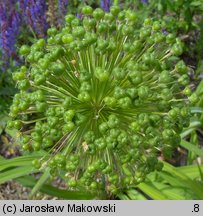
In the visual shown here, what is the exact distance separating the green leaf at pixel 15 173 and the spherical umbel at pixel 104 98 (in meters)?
0.42

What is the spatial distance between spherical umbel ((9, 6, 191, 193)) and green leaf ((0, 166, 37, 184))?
0.42 metres

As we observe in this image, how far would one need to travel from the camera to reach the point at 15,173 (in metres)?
A: 2.28

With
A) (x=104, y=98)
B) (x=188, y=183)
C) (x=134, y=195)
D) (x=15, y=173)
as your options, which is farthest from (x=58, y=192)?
(x=104, y=98)

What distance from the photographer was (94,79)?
1.77 m

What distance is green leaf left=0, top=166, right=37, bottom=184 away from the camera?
2229 millimetres

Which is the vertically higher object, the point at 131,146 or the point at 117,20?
the point at 117,20

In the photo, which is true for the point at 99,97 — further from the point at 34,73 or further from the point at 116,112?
the point at 34,73

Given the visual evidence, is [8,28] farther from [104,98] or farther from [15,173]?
[104,98]

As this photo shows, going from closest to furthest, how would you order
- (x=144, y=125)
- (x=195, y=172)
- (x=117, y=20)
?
1. (x=144, y=125)
2. (x=117, y=20)
3. (x=195, y=172)

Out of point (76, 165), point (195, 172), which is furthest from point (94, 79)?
point (195, 172)

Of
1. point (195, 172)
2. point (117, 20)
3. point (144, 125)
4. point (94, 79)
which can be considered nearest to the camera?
point (144, 125)

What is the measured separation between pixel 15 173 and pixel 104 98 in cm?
78

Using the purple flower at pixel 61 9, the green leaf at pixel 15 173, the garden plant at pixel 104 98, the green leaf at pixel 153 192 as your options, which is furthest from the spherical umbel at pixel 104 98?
the purple flower at pixel 61 9

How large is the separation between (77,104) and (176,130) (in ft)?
1.37
